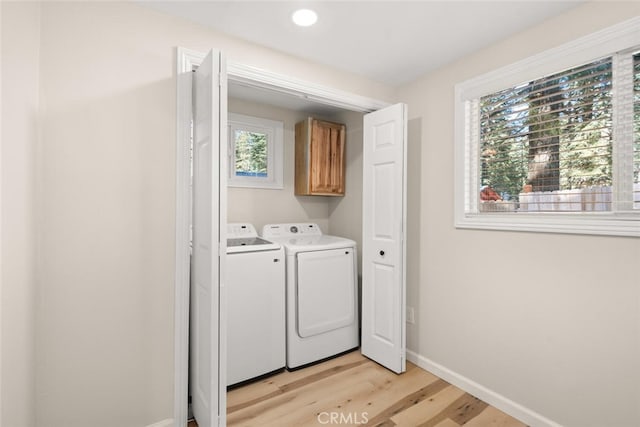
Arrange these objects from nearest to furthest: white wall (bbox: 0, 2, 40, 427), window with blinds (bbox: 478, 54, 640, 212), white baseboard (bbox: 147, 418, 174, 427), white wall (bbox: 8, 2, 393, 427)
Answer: white wall (bbox: 0, 2, 40, 427)
white wall (bbox: 8, 2, 393, 427)
window with blinds (bbox: 478, 54, 640, 212)
white baseboard (bbox: 147, 418, 174, 427)

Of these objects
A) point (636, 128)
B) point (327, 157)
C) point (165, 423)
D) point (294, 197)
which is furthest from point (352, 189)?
A: point (165, 423)

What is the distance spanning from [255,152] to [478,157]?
2094 mm

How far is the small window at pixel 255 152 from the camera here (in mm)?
3113

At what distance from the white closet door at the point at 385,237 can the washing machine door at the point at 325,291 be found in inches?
6.7

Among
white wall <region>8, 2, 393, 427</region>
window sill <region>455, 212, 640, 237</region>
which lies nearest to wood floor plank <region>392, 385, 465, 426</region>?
window sill <region>455, 212, 640, 237</region>

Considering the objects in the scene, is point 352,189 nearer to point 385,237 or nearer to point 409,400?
point 385,237

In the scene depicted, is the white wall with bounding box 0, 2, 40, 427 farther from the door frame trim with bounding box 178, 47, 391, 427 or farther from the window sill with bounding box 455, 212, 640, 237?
the window sill with bounding box 455, 212, 640, 237

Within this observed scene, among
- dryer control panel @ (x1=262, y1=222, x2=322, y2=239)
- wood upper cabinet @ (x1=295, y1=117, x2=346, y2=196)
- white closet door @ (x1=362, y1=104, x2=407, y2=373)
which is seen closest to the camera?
white closet door @ (x1=362, y1=104, x2=407, y2=373)

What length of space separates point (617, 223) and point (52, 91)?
2770mm

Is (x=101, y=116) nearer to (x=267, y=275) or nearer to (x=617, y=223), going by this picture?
(x=267, y=275)

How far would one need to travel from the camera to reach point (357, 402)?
6.72 feet

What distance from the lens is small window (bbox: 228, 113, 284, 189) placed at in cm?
311

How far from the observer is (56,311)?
1486 mm

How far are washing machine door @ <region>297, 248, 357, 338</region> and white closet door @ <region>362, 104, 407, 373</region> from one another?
170mm
